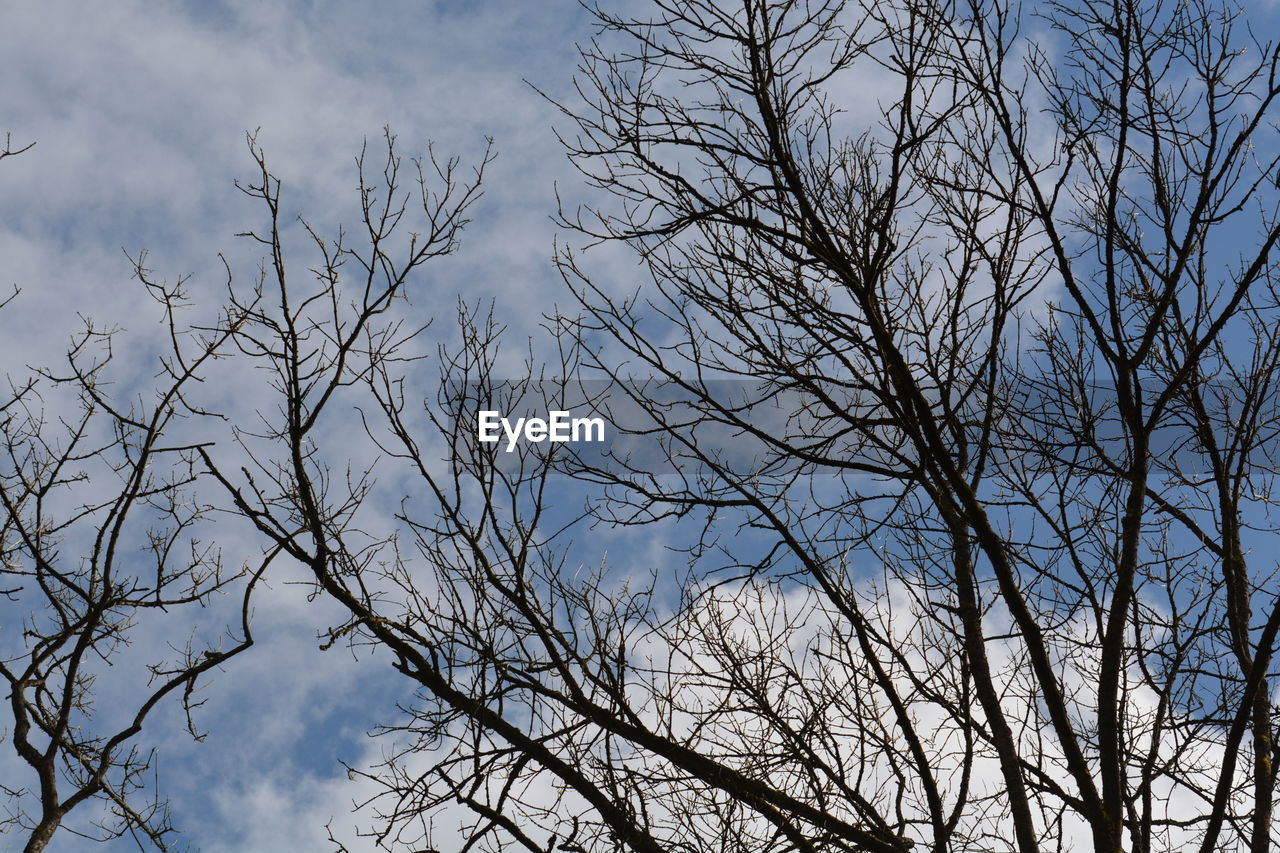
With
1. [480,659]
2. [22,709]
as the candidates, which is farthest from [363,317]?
[22,709]

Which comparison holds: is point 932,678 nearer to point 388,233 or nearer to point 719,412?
point 719,412

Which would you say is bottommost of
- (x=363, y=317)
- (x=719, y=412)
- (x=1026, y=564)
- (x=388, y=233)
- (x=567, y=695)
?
(x=567, y=695)

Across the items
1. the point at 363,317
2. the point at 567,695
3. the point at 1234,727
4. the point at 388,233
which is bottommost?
the point at 1234,727

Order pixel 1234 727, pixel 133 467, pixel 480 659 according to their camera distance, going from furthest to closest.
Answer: pixel 133 467 < pixel 480 659 < pixel 1234 727

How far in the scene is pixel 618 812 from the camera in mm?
4328

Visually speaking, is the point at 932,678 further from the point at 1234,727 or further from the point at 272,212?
the point at 272,212

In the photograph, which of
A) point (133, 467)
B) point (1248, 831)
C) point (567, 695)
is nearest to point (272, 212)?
point (133, 467)

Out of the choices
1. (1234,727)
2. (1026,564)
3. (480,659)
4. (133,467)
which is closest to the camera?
(1234,727)

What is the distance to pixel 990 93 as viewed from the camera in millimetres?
4723

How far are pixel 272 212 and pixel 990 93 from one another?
144 inches

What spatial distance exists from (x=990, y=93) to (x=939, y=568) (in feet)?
7.74

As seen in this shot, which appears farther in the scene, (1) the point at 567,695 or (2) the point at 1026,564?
(2) the point at 1026,564

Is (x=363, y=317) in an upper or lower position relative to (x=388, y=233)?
lower

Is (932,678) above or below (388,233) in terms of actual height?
below
